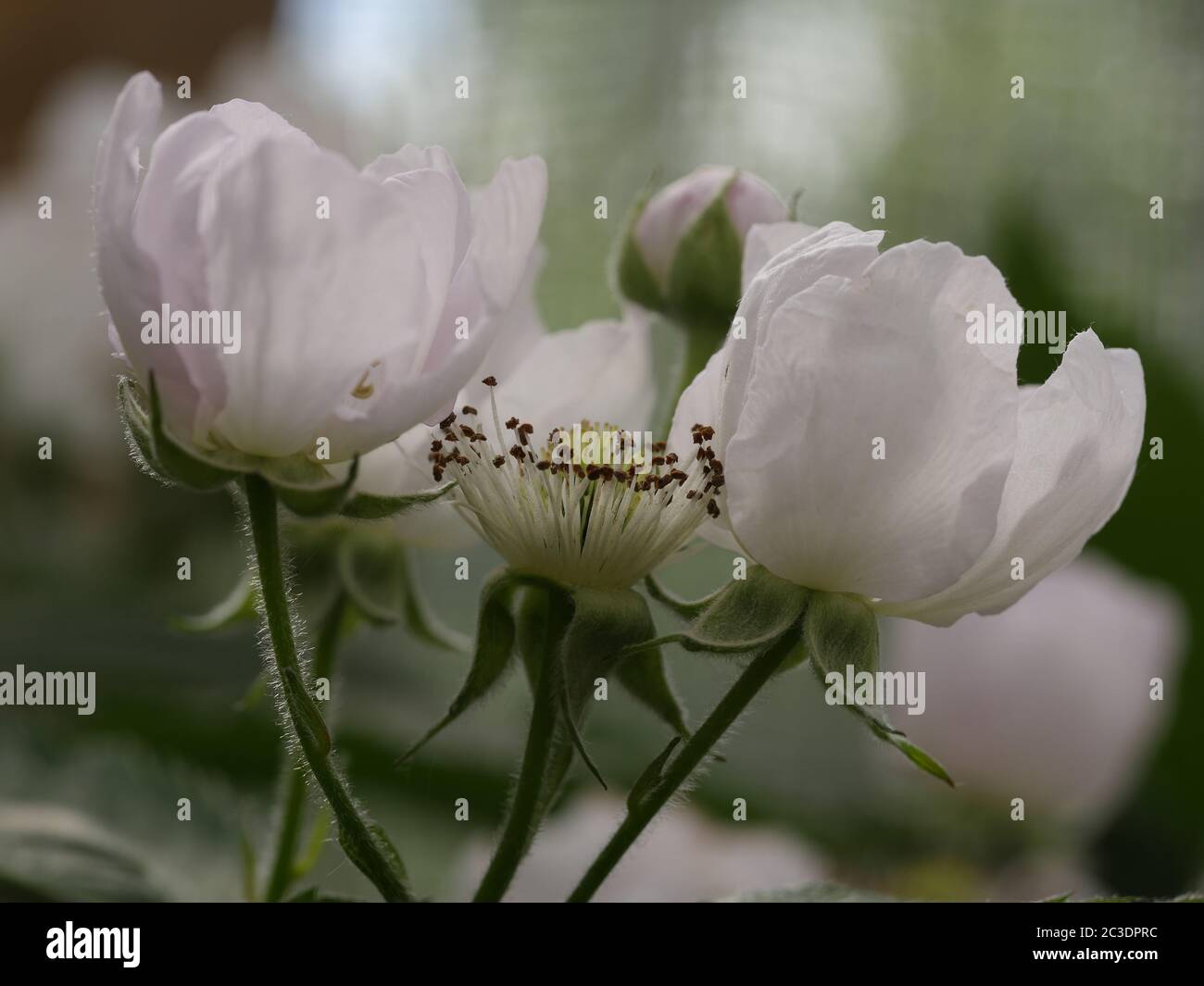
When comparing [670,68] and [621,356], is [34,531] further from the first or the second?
[670,68]

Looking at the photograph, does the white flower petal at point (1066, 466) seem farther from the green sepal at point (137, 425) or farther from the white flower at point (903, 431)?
the green sepal at point (137, 425)

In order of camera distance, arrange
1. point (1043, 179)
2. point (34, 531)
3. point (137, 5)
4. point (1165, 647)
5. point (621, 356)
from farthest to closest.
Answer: point (1043, 179), point (137, 5), point (34, 531), point (1165, 647), point (621, 356)

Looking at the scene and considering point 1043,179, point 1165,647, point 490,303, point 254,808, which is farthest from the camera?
point 1043,179

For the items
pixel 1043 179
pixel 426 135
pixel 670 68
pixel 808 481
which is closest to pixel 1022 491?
pixel 808 481

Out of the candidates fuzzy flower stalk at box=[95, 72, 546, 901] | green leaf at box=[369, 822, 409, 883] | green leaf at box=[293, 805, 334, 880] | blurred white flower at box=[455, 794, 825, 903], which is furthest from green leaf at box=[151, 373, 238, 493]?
blurred white flower at box=[455, 794, 825, 903]

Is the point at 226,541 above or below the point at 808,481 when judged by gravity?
below
